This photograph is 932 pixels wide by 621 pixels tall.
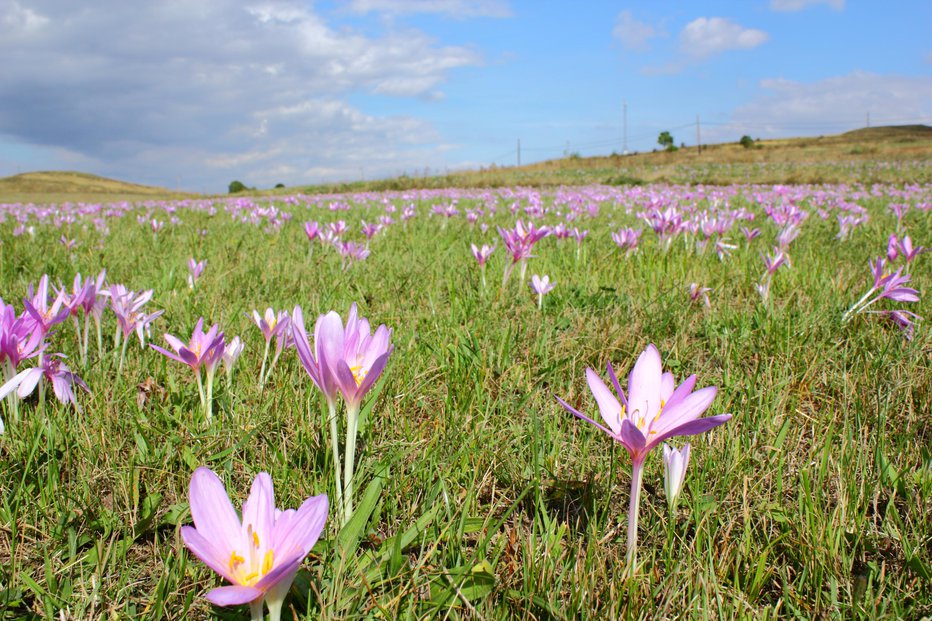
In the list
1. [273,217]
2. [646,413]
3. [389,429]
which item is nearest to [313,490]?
[389,429]

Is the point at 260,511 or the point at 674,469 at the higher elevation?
the point at 260,511

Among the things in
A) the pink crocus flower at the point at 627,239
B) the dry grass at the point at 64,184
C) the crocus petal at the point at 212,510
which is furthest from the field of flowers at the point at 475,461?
the dry grass at the point at 64,184

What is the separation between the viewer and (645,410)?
113cm

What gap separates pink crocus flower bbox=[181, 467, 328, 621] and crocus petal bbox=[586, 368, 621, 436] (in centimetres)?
55

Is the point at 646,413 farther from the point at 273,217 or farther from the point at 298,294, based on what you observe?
the point at 273,217

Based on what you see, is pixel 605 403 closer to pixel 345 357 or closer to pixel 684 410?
pixel 684 410

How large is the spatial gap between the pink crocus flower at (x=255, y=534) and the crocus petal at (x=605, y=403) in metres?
0.55

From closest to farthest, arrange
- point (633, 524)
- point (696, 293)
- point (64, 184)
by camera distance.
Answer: point (633, 524) → point (696, 293) → point (64, 184)

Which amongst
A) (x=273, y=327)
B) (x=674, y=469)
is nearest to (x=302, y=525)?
(x=674, y=469)

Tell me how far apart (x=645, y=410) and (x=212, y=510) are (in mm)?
803

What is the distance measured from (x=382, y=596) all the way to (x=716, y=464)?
104 cm

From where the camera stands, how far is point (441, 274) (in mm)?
3881

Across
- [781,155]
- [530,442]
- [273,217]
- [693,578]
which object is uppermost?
[781,155]

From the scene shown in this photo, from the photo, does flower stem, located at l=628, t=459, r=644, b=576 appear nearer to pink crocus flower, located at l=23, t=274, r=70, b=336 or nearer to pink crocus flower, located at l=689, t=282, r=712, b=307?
pink crocus flower, located at l=23, t=274, r=70, b=336
